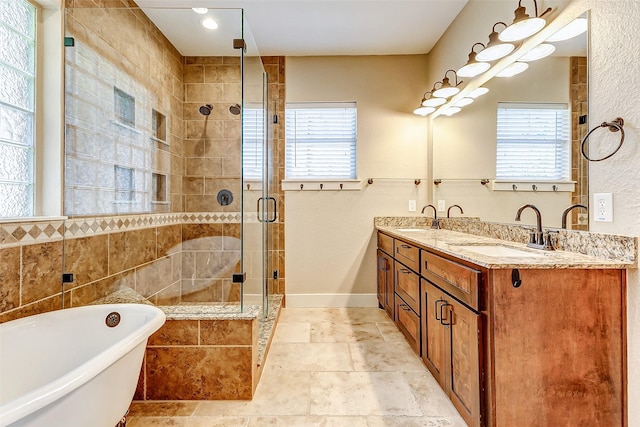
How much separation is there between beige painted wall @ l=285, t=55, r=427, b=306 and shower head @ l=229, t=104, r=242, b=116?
0.76 meters

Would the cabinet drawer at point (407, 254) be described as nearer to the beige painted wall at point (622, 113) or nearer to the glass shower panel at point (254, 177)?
the beige painted wall at point (622, 113)

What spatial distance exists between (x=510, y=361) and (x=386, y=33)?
2721 millimetres

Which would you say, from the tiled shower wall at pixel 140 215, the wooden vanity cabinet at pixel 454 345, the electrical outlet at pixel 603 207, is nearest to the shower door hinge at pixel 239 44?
the tiled shower wall at pixel 140 215

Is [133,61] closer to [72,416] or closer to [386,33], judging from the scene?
[386,33]

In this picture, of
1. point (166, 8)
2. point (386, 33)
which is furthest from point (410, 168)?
point (166, 8)

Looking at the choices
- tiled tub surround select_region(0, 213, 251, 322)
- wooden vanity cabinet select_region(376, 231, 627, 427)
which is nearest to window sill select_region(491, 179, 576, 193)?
wooden vanity cabinet select_region(376, 231, 627, 427)

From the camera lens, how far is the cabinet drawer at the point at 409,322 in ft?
6.59

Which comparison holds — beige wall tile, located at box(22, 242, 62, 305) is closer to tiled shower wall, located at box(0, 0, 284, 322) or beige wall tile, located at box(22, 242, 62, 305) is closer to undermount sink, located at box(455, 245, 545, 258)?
tiled shower wall, located at box(0, 0, 284, 322)

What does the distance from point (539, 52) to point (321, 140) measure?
75.9 inches

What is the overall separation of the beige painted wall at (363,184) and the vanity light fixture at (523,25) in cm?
149

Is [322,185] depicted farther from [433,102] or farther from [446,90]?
[446,90]

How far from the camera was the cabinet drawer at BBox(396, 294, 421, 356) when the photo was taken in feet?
6.59

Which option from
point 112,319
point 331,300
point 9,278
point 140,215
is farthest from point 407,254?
point 9,278

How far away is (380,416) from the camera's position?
1540 mm
